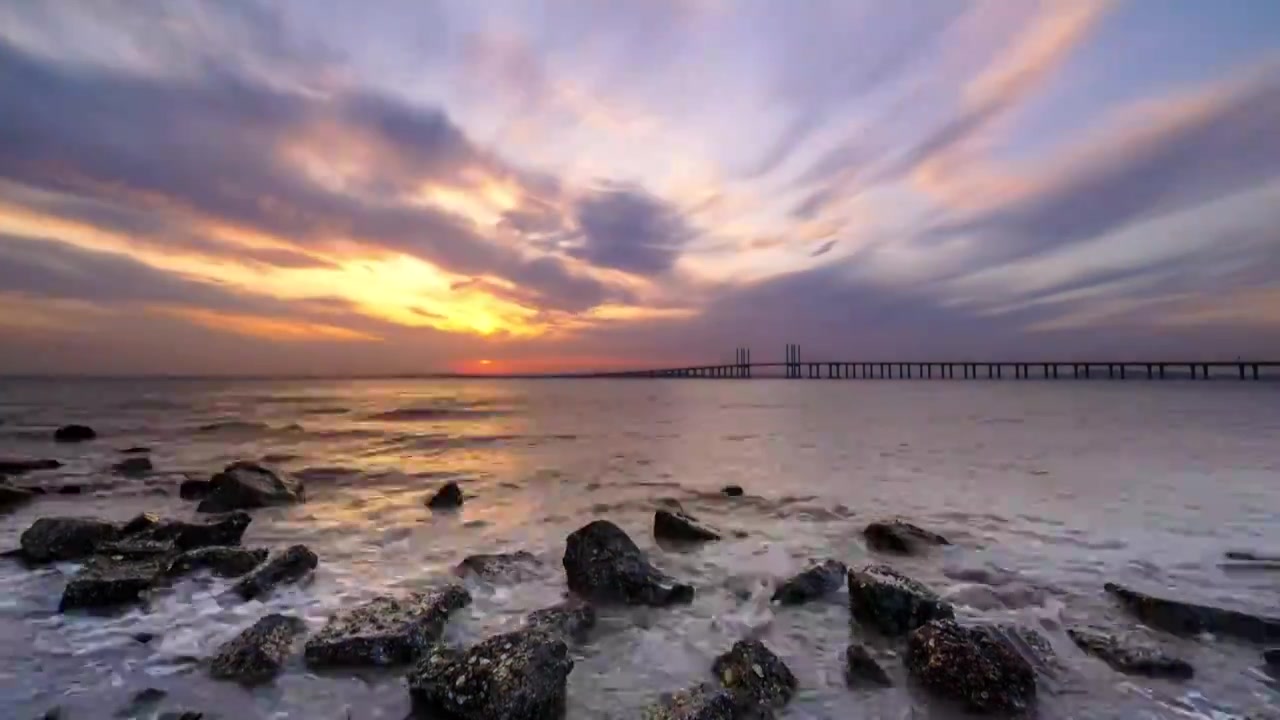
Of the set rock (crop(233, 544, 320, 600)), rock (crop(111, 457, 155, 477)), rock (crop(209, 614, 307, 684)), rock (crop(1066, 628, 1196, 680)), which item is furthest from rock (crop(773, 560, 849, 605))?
rock (crop(111, 457, 155, 477))

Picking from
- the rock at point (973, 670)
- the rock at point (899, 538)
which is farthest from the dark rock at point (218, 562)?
the rock at point (899, 538)

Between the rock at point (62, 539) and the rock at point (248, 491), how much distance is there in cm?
307

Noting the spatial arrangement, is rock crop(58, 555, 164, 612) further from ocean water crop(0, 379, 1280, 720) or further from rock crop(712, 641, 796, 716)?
rock crop(712, 641, 796, 716)

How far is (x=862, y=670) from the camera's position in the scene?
5469mm

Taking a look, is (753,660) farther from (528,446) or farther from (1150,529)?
(528,446)

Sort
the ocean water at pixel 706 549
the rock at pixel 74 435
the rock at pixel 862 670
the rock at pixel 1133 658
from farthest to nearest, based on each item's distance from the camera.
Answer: the rock at pixel 74 435 < the rock at pixel 1133 658 < the rock at pixel 862 670 < the ocean water at pixel 706 549

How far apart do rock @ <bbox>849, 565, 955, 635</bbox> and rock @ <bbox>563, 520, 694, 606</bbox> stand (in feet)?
6.76

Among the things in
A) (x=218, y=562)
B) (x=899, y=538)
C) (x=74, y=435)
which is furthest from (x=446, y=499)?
(x=74, y=435)

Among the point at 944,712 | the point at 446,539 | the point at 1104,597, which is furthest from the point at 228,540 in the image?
the point at 1104,597

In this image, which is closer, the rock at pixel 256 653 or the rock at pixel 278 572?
the rock at pixel 256 653

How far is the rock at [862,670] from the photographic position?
5359 mm

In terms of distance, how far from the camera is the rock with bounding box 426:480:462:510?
1357 centimetres

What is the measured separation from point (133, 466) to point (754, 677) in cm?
2110

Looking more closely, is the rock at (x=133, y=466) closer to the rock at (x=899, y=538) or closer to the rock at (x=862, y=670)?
the rock at (x=899, y=538)
